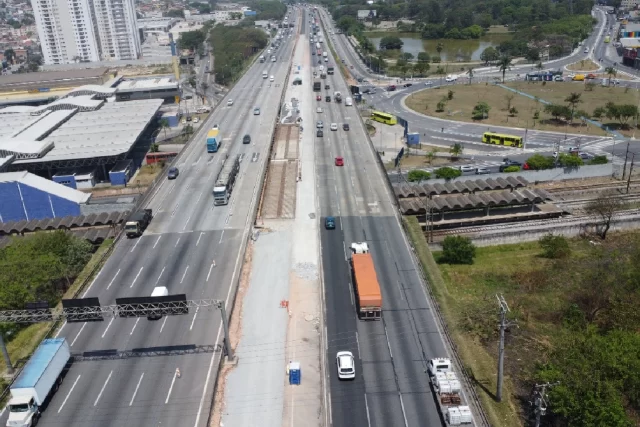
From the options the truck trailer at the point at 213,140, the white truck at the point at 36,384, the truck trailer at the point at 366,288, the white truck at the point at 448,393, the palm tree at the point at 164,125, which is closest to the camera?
the white truck at the point at 448,393

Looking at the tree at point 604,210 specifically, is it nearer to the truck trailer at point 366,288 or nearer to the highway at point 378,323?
the highway at point 378,323

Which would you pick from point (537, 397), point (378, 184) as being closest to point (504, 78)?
point (378, 184)

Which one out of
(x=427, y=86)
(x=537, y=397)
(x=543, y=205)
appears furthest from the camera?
(x=427, y=86)

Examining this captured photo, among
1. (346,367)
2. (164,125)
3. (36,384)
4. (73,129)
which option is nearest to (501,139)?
(164,125)

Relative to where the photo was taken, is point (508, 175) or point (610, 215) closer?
point (610, 215)

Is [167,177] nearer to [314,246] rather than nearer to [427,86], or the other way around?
[314,246]

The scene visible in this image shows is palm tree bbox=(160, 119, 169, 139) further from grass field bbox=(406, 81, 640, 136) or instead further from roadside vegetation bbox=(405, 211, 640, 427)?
roadside vegetation bbox=(405, 211, 640, 427)

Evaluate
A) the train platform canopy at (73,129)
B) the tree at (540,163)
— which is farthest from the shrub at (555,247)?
the train platform canopy at (73,129)
